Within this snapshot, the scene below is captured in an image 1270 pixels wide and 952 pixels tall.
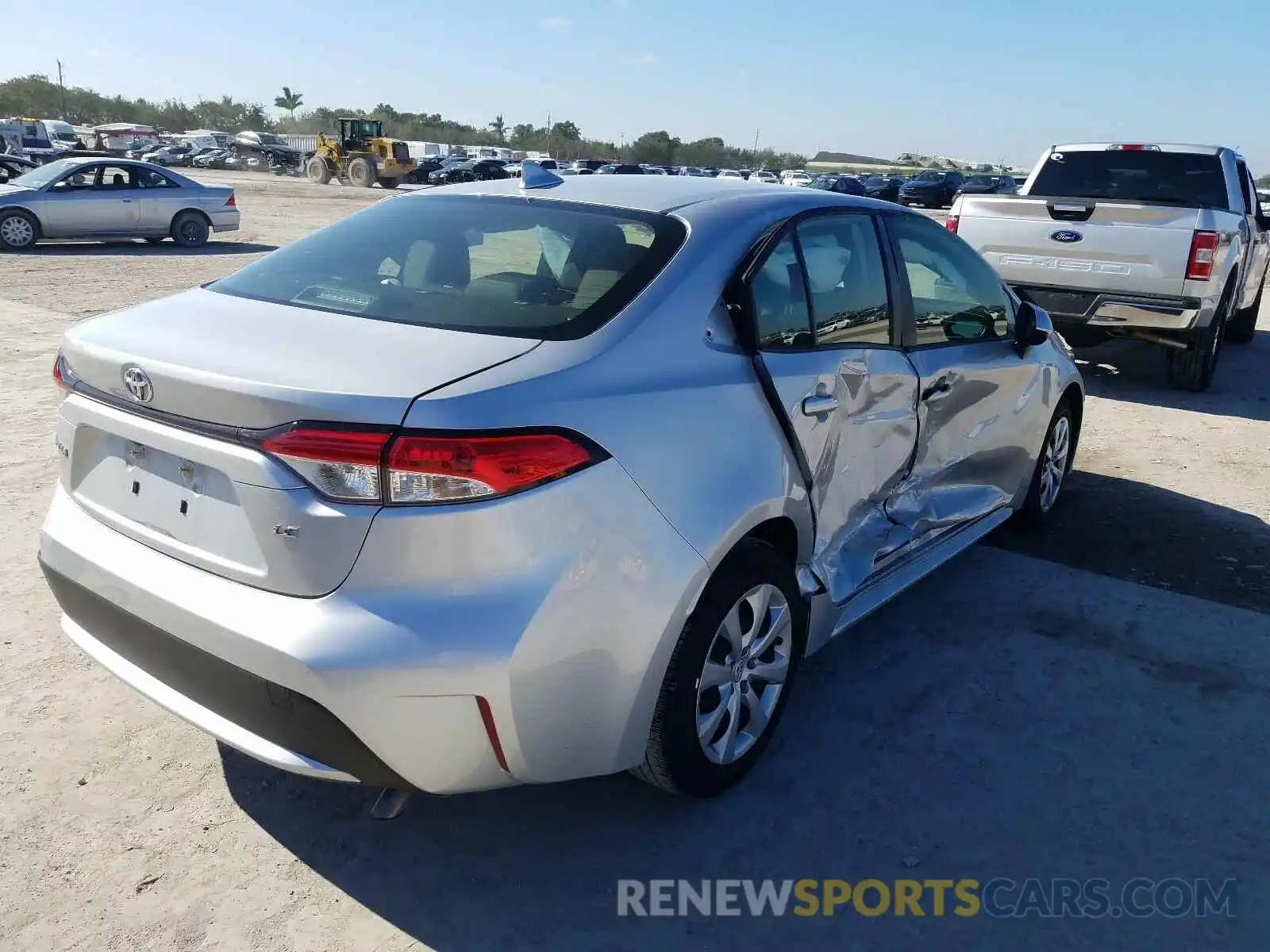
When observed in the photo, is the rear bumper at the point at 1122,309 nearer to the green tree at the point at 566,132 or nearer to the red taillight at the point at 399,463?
the red taillight at the point at 399,463

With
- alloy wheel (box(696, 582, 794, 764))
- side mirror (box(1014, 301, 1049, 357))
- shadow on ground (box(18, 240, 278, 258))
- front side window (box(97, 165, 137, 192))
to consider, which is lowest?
shadow on ground (box(18, 240, 278, 258))

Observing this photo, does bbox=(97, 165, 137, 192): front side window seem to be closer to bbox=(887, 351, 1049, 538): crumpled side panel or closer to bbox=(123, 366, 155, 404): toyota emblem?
bbox=(887, 351, 1049, 538): crumpled side panel

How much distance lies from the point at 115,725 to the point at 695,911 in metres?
1.91

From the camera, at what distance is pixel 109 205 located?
16.7 m

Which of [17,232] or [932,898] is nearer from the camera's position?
[932,898]

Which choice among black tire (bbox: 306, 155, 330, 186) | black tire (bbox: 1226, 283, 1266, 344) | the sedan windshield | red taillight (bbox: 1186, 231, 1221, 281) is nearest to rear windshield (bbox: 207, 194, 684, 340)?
red taillight (bbox: 1186, 231, 1221, 281)

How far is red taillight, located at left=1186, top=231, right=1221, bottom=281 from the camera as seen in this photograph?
766 centimetres

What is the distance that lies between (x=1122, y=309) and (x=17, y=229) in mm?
15873

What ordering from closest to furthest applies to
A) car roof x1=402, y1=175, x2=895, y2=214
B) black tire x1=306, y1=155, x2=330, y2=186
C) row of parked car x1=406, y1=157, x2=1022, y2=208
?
1. car roof x1=402, y1=175, x2=895, y2=214
2. row of parked car x1=406, y1=157, x2=1022, y2=208
3. black tire x1=306, y1=155, x2=330, y2=186

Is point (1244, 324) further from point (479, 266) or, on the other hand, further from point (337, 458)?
point (337, 458)

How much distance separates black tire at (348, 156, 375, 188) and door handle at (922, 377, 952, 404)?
140 feet

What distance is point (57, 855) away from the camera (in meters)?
2.63

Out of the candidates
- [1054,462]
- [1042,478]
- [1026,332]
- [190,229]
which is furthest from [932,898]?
[190,229]

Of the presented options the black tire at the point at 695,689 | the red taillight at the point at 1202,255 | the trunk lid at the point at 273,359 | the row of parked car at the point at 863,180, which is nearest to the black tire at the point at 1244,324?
the red taillight at the point at 1202,255
